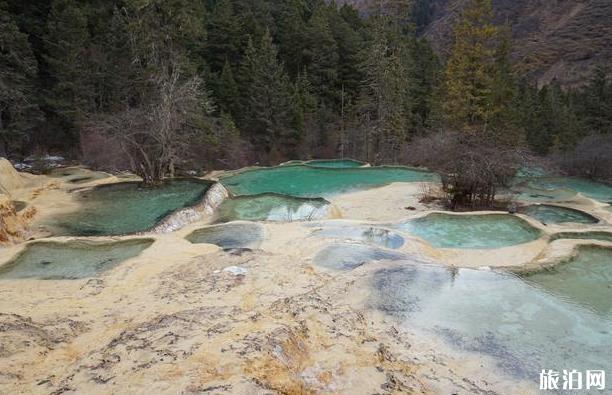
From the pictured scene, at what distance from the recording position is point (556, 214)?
1499 centimetres

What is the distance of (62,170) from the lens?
72.2 feet

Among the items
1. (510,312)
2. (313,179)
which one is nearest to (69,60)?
(313,179)

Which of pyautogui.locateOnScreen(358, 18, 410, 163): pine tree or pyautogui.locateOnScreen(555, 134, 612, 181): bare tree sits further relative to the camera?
pyautogui.locateOnScreen(358, 18, 410, 163): pine tree

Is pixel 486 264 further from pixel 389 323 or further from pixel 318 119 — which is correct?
pixel 318 119

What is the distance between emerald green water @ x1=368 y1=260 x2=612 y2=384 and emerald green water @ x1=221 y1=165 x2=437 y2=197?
10.7 meters

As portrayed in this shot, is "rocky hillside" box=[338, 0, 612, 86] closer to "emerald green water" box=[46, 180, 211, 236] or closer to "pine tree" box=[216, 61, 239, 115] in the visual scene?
"pine tree" box=[216, 61, 239, 115]

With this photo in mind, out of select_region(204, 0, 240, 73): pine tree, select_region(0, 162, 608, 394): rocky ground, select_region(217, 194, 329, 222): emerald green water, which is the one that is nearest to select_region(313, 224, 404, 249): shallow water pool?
select_region(0, 162, 608, 394): rocky ground

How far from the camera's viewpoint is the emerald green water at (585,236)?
432 inches

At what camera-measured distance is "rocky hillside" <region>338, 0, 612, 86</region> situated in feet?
213

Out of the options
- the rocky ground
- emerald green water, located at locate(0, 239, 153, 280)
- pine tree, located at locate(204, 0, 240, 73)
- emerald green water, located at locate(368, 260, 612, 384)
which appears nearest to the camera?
the rocky ground

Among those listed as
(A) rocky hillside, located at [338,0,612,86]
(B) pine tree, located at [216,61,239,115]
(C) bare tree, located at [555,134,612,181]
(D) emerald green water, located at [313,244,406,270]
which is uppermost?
(A) rocky hillside, located at [338,0,612,86]

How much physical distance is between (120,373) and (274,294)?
3.02 meters

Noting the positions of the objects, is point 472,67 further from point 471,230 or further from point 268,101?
point 471,230

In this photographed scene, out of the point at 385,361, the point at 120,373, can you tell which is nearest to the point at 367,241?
the point at 385,361
